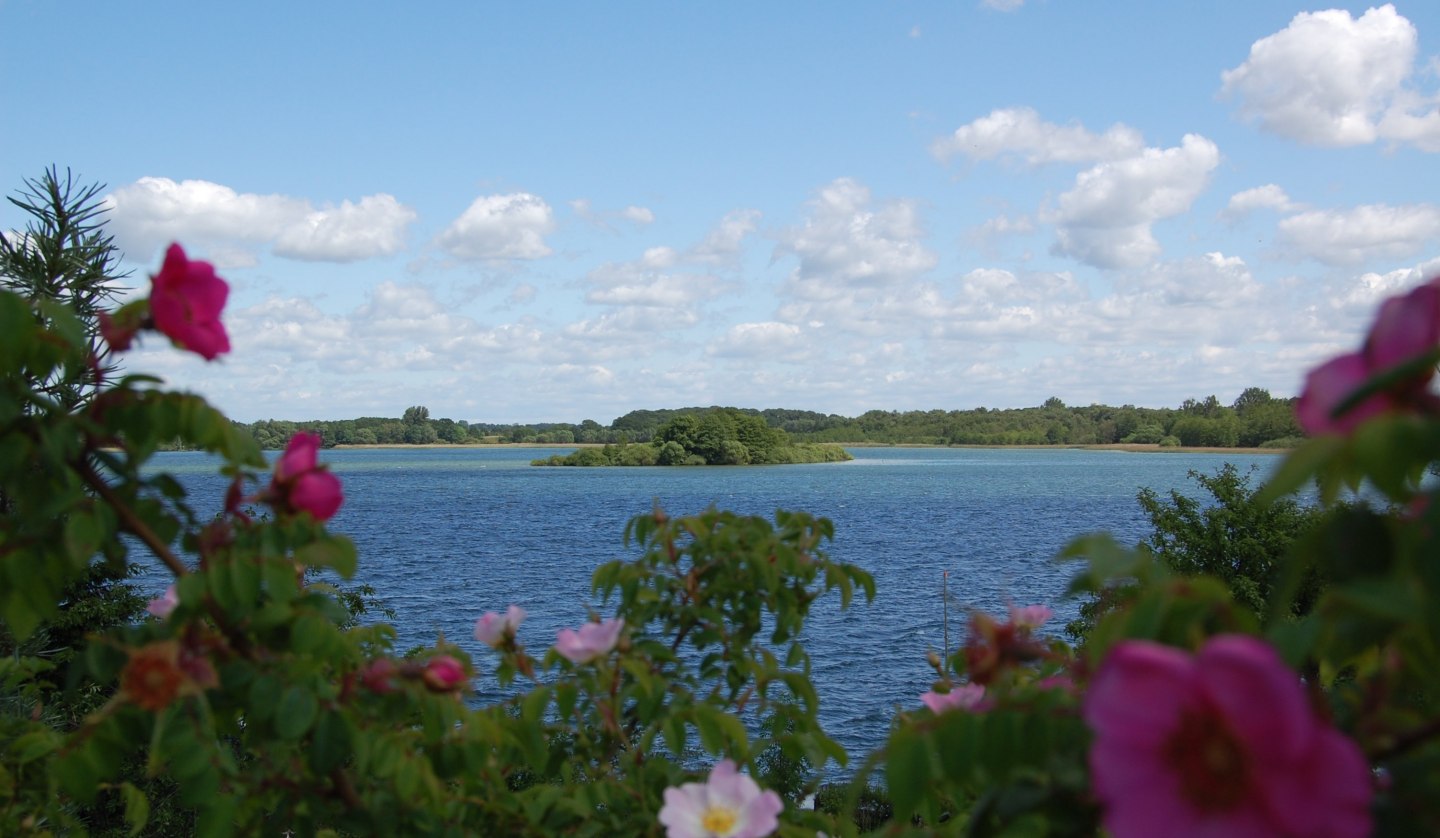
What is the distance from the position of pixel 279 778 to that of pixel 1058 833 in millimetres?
1104

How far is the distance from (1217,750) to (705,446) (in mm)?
103285

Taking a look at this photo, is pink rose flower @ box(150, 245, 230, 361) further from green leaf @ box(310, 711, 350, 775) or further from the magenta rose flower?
green leaf @ box(310, 711, 350, 775)

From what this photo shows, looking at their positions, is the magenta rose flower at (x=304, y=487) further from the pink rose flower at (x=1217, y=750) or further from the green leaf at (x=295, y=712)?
the pink rose flower at (x=1217, y=750)

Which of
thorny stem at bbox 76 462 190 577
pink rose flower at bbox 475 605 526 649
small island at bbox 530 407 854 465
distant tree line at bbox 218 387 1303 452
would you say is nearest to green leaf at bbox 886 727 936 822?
thorny stem at bbox 76 462 190 577

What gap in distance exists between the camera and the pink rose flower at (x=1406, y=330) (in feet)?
2.36

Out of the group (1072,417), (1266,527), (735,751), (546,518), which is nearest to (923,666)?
(1266,527)

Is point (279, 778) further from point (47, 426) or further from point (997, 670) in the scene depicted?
point (997, 670)

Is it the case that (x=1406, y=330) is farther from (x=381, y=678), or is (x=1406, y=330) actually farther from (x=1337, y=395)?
(x=381, y=678)

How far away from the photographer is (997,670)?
1043mm

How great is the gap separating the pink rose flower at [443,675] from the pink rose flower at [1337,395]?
3.57ft

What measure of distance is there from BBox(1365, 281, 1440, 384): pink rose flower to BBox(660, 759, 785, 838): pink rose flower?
105 cm

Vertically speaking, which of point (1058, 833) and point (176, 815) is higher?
point (1058, 833)

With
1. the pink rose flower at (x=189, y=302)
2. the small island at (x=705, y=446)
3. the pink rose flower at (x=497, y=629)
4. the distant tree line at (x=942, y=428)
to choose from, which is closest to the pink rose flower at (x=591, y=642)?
the pink rose flower at (x=497, y=629)

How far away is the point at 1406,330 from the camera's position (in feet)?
2.37
